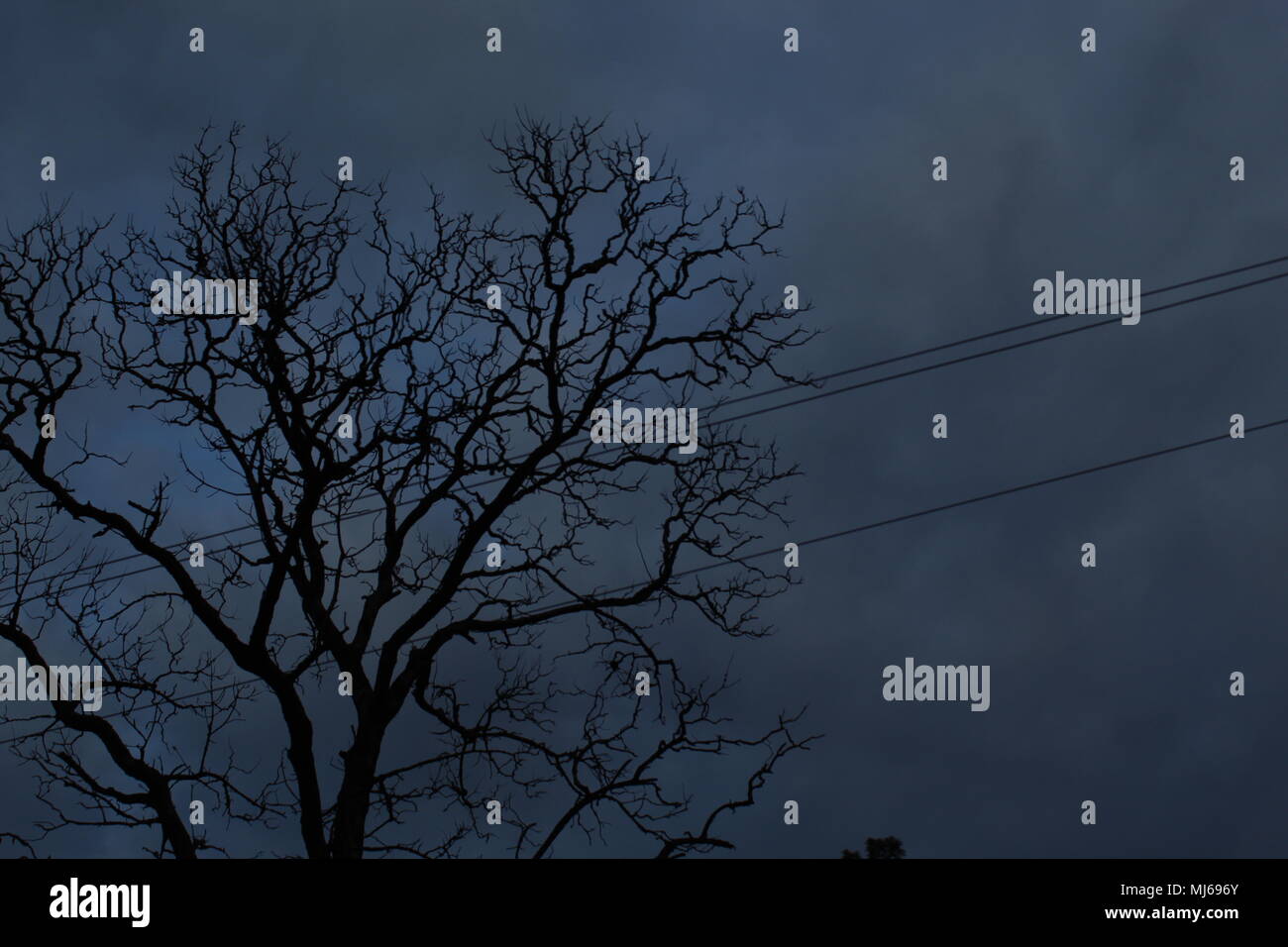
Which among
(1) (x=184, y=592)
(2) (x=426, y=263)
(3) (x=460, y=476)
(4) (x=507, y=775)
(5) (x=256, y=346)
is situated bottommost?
(4) (x=507, y=775)

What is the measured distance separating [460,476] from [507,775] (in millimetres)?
2991

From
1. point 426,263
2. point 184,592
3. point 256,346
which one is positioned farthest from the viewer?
point 426,263

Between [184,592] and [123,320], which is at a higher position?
[123,320]
